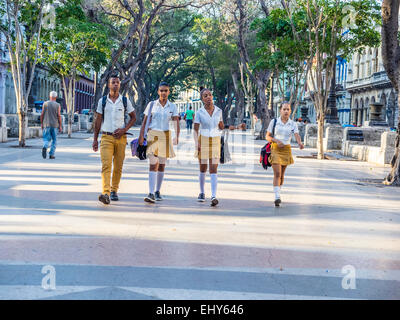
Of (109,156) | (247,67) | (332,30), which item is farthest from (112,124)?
(247,67)

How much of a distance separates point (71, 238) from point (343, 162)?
46.3 feet

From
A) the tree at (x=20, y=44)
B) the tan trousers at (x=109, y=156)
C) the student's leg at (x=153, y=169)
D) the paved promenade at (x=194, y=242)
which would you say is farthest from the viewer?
the tree at (x=20, y=44)

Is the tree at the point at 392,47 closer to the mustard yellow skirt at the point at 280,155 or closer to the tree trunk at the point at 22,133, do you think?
the mustard yellow skirt at the point at 280,155

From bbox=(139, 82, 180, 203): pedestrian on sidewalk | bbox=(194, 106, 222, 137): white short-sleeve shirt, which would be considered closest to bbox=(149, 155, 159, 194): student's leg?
bbox=(139, 82, 180, 203): pedestrian on sidewalk

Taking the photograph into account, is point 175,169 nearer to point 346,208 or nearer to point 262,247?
point 346,208

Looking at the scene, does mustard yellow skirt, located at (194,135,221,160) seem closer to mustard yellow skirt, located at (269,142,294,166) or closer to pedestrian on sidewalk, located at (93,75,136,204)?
mustard yellow skirt, located at (269,142,294,166)

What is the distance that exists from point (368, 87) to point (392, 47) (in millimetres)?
48185

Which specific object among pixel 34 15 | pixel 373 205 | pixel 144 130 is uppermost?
pixel 34 15

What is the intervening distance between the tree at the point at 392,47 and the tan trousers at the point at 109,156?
5.85 meters

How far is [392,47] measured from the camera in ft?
44.1

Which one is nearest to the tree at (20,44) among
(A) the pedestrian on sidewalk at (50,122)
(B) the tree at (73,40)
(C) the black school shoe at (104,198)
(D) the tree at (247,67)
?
(A) the pedestrian on sidewalk at (50,122)

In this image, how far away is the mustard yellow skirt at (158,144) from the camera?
9555 millimetres

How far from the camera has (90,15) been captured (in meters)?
33.2

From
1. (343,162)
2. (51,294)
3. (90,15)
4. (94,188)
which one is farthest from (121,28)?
(51,294)
